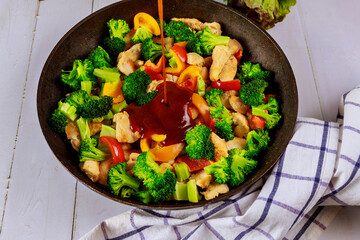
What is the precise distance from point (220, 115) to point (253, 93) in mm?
266

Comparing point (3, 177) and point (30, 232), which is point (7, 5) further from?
point (30, 232)

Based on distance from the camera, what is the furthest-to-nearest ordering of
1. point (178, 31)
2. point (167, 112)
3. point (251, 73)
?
point (178, 31), point (251, 73), point (167, 112)

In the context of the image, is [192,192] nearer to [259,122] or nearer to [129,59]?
[259,122]

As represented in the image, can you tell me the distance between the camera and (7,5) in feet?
12.1

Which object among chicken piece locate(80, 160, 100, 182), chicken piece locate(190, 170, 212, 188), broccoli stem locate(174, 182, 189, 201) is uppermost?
chicken piece locate(80, 160, 100, 182)

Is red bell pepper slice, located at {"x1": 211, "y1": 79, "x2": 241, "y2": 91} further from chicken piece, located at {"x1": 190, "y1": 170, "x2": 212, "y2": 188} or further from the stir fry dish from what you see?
chicken piece, located at {"x1": 190, "y1": 170, "x2": 212, "y2": 188}

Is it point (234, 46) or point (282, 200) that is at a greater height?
point (234, 46)

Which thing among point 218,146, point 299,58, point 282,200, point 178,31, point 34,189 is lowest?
point 34,189

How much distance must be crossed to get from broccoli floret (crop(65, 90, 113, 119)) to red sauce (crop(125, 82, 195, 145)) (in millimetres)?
170

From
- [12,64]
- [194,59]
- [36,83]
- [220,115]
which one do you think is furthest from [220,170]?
[12,64]

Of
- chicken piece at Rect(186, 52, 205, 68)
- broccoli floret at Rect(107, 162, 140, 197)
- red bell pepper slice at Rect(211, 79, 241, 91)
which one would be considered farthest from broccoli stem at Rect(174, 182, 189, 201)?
chicken piece at Rect(186, 52, 205, 68)

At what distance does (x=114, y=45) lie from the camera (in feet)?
9.82

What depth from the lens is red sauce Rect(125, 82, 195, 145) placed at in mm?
2590

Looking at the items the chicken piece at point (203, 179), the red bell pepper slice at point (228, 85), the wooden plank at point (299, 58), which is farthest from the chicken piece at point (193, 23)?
the chicken piece at point (203, 179)
